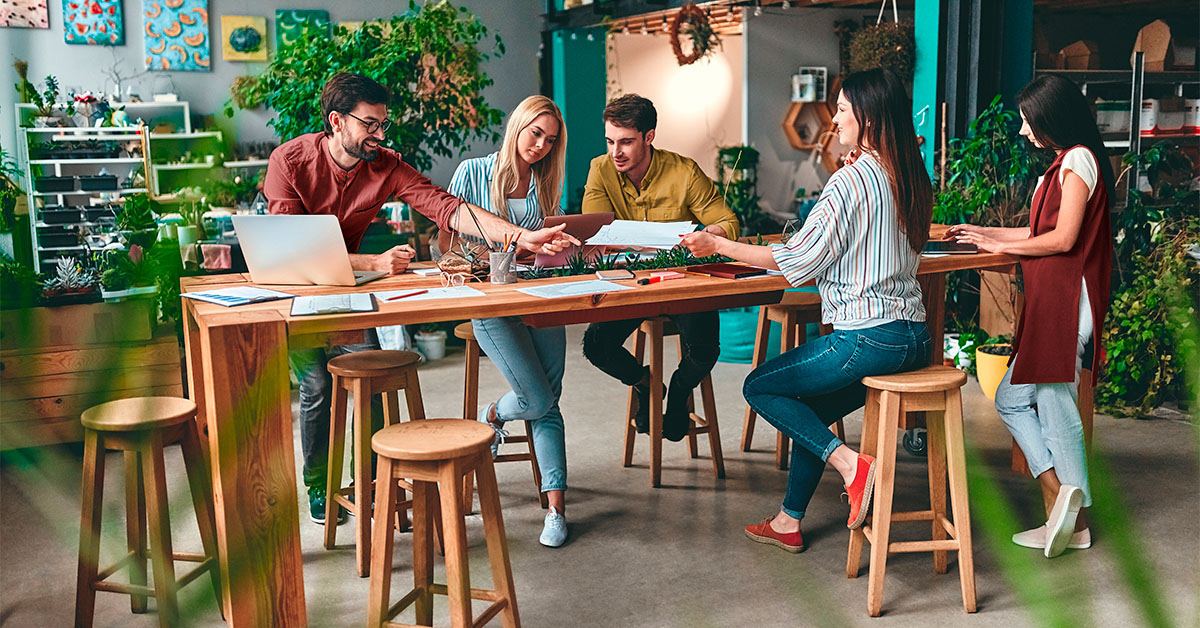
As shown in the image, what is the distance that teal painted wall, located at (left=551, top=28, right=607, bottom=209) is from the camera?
350 inches

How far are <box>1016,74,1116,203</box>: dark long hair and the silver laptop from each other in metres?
1.98

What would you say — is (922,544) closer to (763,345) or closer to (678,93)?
(763,345)

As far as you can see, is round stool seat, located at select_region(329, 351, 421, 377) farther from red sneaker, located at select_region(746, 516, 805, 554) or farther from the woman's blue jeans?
red sneaker, located at select_region(746, 516, 805, 554)

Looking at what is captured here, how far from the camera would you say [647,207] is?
3771 mm

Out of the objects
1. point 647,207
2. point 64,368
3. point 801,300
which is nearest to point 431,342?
point 647,207

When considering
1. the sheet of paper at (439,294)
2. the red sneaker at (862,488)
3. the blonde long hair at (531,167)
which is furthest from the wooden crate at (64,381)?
the blonde long hair at (531,167)

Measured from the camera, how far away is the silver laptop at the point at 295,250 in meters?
2.47

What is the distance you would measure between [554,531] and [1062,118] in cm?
190

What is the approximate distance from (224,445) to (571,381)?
4744 mm

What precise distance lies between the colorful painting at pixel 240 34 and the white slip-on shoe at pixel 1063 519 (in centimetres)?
769

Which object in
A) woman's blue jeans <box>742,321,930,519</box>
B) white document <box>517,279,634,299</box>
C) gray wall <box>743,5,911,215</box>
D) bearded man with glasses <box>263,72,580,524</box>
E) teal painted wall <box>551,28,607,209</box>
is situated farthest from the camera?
teal painted wall <box>551,28,607,209</box>

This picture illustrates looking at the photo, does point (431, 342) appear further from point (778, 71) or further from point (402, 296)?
point (778, 71)

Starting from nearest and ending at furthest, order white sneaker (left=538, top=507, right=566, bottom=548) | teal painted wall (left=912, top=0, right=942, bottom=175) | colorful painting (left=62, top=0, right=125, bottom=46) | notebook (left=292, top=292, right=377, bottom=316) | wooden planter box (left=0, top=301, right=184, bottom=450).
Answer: wooden planter box (left=0, top=301, right=184, bottom=450) → notebook (left=292, top=292, right=377, bottom=316) → white sneaker (left=538, top=507, right=566, bottom=548) → teal painted wall (left=912, top=0, right=942, bottom=175) → colorful painting (left=62, top=0, right=125, bottom=46)


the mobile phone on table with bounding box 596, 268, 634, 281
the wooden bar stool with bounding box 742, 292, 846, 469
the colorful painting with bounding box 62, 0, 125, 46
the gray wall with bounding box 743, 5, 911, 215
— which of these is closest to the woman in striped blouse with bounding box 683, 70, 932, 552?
the mobile phone on table with bounding box 596, 268, 634, 281
